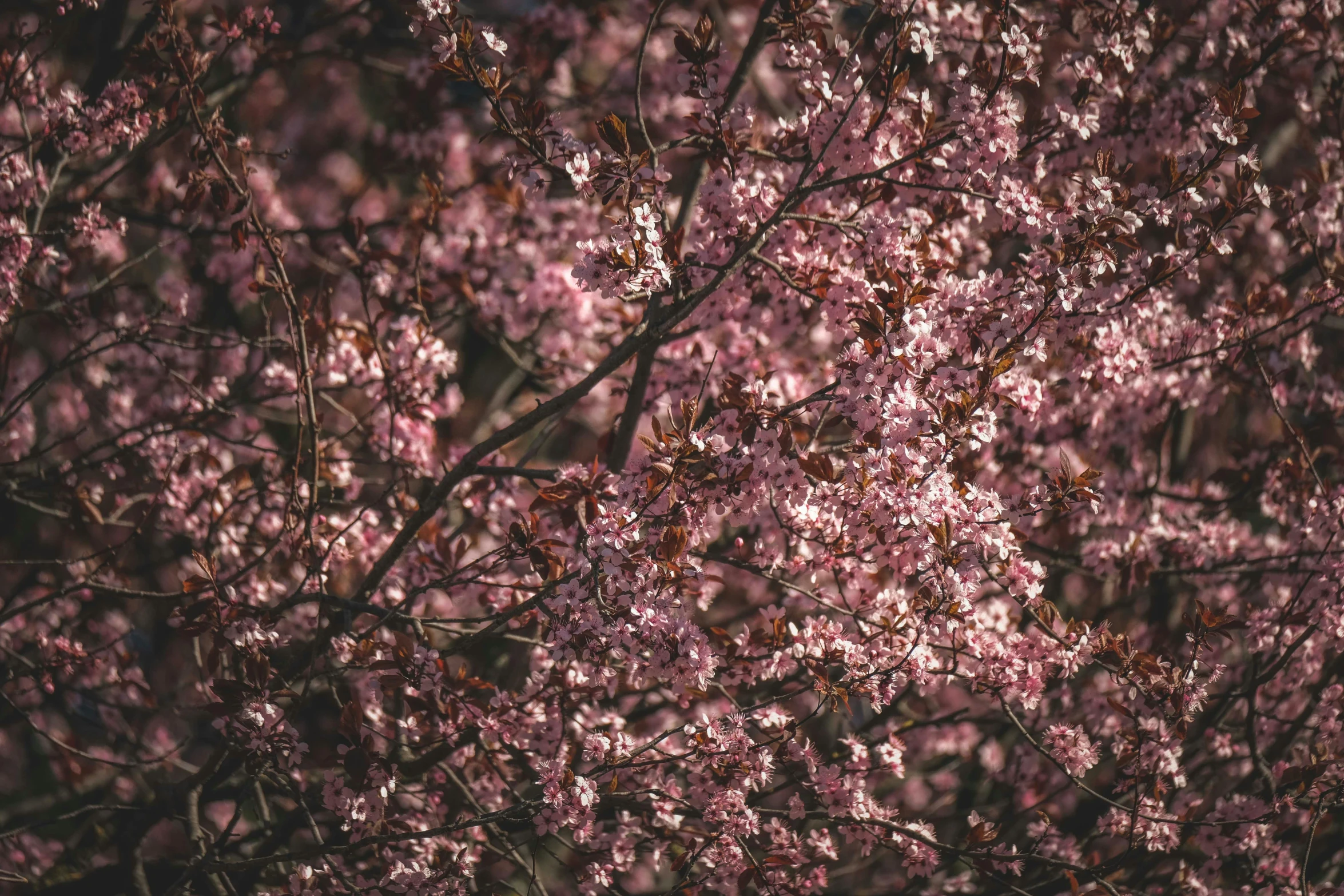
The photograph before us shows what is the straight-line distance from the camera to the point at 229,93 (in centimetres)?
499

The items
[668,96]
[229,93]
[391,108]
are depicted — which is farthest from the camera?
[668,96]

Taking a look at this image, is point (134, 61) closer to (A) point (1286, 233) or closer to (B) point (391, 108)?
(B) point (391, 108)

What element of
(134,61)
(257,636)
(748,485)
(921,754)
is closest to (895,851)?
(748,485)

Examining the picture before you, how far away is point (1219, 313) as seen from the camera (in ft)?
13.2

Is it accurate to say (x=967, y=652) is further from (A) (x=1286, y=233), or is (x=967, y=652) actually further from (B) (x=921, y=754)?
(B) (x=921, y=754)

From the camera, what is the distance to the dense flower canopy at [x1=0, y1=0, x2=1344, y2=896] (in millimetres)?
3117

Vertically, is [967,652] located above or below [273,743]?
above

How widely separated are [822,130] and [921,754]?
15.3 ft

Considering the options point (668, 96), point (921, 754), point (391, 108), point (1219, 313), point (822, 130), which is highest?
point (668, 96)

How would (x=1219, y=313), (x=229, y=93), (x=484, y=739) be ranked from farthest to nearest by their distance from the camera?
(x=229, y=93) < (x=1219, y=313) < (x=484, y=739)

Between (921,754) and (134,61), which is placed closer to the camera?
(134,61)

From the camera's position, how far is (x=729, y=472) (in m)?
3.03

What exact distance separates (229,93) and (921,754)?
5.87 metres

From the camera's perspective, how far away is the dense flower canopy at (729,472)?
10.2 ft
